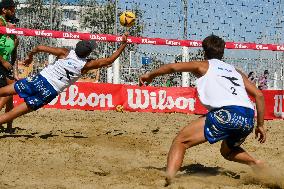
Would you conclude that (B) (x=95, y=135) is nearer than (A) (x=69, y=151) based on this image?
No

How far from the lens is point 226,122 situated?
181 inches

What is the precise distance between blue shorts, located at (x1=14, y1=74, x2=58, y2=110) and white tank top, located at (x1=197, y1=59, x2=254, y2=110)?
292 centimetres

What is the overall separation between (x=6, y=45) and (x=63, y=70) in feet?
4.80

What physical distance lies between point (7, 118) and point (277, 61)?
9771mm

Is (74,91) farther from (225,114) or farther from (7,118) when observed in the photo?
(225,114)

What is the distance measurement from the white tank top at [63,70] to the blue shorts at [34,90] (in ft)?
0.27

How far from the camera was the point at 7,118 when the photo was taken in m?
6.92

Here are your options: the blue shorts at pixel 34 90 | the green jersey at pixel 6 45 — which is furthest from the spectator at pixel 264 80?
the blue shorts at pixel 34 90

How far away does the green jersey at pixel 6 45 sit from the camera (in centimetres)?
781

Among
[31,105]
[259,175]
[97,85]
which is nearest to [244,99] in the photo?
[259,175]

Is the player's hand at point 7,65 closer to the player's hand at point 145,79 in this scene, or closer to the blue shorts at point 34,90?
the blue shorts at point 34,90

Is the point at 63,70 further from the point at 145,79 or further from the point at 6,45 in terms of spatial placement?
the point at 145,79

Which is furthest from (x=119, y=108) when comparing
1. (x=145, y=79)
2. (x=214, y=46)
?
(x=214, y=46)

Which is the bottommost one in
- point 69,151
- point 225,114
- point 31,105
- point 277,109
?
point 277,109
